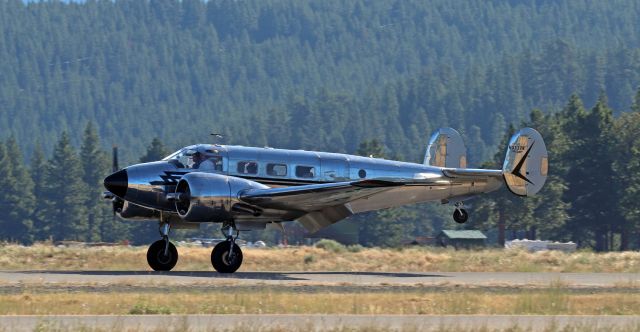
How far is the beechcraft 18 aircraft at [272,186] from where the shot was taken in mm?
33031

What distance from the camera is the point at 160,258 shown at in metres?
34.8

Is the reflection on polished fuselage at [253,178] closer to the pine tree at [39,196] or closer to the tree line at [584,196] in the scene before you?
the tree line at [584,196]

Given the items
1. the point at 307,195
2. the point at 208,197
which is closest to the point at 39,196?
the point at 208,197

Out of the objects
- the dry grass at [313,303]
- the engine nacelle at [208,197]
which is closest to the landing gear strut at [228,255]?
the engine nacelle at [208,197]

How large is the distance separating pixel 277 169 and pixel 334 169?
1.91m

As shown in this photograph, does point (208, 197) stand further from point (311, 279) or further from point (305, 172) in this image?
point (305, 172)

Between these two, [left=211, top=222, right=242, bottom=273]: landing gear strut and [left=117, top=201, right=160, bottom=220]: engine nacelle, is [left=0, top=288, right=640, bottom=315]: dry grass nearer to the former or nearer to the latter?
[left=211, top=222, right=242, bottom=273]: landing gear strut

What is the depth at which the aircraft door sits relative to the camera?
36.3 metres

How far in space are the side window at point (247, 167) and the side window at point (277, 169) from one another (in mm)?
427

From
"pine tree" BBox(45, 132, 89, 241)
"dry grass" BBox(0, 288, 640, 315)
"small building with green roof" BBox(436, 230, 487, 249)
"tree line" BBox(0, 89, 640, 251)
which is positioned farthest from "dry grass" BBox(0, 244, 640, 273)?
"pine tree" BBox(45, 132, 89, 241)

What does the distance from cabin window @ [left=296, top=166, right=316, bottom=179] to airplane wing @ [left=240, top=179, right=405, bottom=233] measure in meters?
1.39

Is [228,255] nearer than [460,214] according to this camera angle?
Yes

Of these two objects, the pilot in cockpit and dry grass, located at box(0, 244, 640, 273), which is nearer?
the pilot in cockpit

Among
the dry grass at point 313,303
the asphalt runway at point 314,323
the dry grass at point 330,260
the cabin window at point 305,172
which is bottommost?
the dry grass at point 330,260
